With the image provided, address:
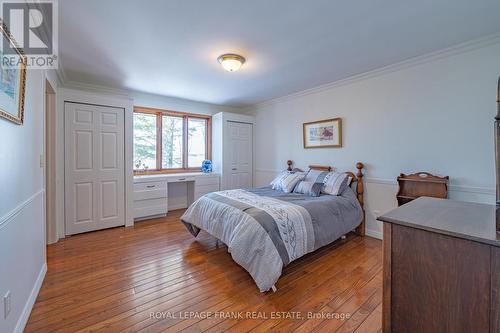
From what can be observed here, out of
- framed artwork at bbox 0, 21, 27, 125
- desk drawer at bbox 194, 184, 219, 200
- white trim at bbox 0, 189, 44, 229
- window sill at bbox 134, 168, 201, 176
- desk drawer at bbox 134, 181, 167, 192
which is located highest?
framed artwork at bbox 0, 21, 27, 125

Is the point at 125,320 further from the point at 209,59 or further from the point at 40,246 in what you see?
the point at 209,59

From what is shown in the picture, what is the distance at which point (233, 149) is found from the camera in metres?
5.04

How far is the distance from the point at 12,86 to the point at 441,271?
2.77 metres

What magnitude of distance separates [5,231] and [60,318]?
0.82 m

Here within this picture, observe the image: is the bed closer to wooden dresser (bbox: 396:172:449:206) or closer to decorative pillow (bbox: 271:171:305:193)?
decorative pillow (bbox: 271:171:305:193)

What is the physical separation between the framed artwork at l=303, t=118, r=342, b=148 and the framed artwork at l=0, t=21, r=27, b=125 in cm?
369

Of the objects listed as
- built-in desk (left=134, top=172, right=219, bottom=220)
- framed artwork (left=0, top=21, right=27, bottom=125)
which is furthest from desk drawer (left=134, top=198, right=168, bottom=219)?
framed artwork (left=0, top=21, right=27, bottom=125)

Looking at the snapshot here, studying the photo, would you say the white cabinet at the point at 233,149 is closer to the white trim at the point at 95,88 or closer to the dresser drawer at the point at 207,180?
the dresser drawer at the point at 207,180

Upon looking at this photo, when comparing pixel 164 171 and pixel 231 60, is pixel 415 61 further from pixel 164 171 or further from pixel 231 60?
pixel 164 171

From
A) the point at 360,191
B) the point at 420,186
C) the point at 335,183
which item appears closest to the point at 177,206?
the point at 335,183

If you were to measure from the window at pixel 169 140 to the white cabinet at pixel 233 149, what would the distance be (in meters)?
0.34

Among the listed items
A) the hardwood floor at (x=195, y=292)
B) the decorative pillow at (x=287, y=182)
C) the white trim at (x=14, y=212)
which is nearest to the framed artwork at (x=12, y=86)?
the white trim at (x=14, y=212)

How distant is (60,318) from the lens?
1.66 metres

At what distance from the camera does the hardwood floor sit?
63.6 inches
